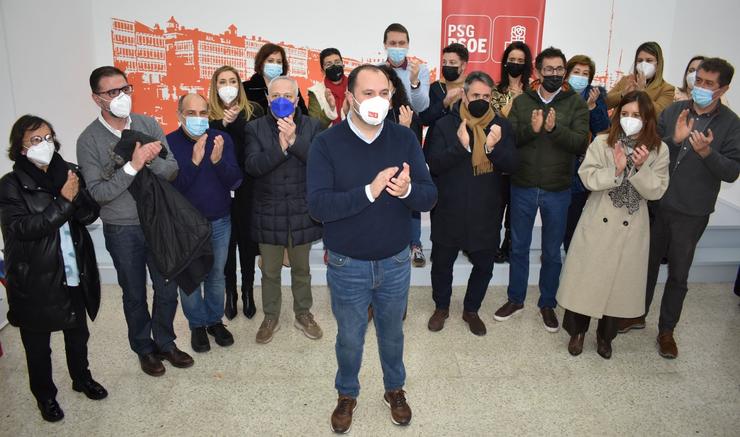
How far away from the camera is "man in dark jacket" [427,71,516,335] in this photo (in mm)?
3260

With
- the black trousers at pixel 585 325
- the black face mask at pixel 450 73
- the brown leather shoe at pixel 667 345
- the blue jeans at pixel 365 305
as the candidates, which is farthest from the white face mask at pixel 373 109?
the brown leather shoe at pixel 667 345

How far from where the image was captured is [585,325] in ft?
11.3

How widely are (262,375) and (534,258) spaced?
2711mm

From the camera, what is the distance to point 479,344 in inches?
141

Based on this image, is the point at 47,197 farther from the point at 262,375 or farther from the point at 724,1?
the point at 724,1

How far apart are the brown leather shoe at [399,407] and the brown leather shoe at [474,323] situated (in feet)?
3.47

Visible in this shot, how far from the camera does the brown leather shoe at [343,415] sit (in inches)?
105

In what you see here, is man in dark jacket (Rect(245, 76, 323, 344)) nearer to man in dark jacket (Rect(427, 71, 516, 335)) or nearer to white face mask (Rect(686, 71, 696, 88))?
man in dark jacket (Rect(427, 71, 516, 335))

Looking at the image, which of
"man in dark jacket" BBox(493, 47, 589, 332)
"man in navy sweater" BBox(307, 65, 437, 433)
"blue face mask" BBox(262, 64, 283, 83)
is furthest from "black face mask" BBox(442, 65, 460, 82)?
"man in navy sweater" BBox(307, 65, 437, 433)

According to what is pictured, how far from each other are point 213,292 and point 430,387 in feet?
5.00

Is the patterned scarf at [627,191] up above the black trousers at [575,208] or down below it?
above

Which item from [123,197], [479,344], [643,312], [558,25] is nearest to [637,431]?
[643,312]

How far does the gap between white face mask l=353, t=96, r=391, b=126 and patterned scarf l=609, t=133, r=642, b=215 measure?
5.40ft

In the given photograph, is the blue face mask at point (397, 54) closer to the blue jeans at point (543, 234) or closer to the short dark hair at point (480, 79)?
the short dark hair at point (480, 79)
